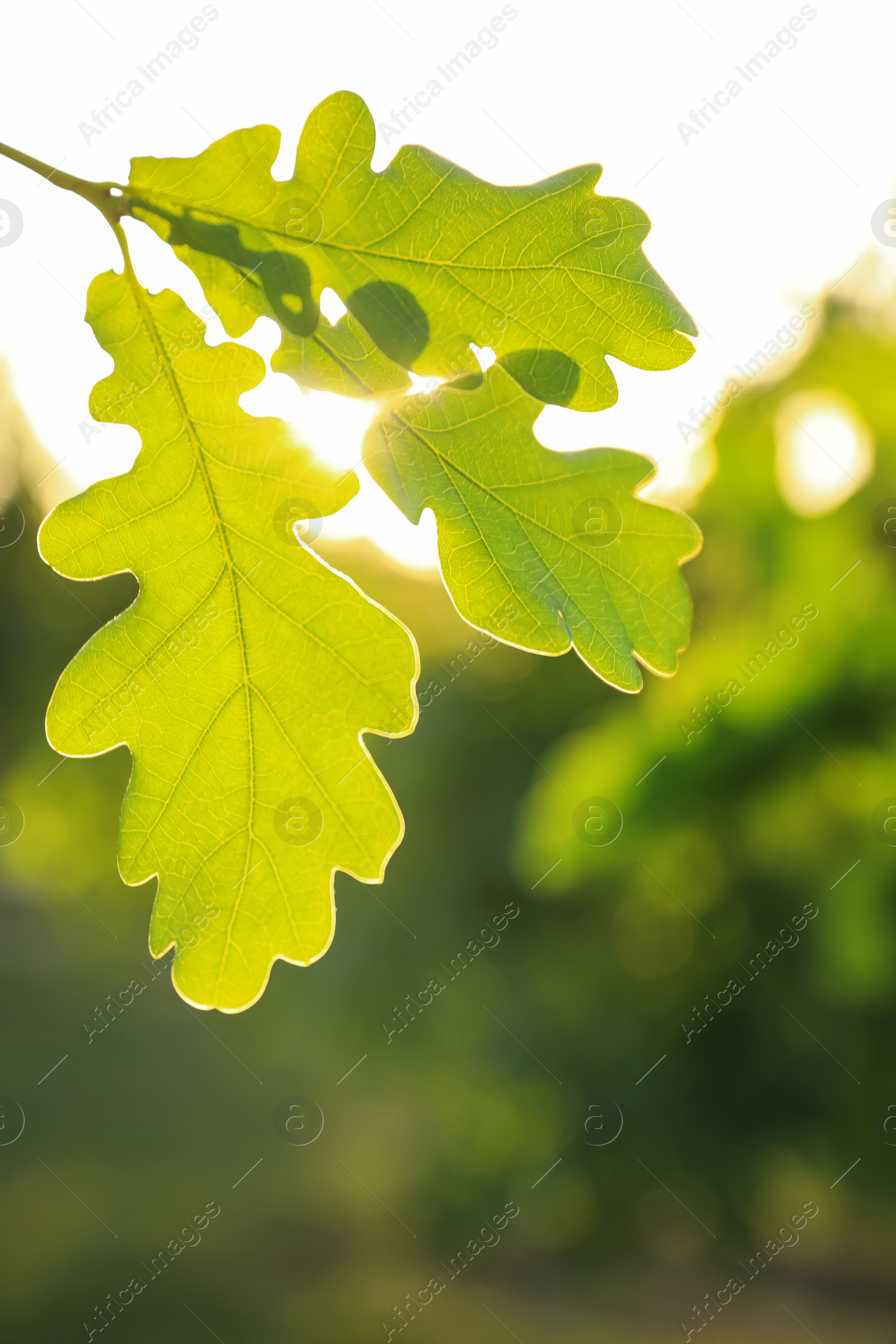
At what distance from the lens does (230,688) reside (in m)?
1.22

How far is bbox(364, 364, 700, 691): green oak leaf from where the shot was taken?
3.68ft

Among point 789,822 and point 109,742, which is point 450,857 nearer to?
point 789,822

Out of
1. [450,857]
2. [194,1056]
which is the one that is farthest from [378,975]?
[194,1056]

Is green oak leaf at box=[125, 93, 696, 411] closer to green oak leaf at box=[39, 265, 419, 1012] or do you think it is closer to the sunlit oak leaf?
the sunlit oak leaf

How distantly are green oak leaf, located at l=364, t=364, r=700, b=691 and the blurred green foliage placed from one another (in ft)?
17.3

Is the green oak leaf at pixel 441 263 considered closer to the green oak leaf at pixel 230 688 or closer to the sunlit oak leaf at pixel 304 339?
the sunlit oak leaf at pixel 304 339

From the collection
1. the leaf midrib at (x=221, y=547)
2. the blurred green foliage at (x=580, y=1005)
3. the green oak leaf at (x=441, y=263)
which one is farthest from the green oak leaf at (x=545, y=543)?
the blurred green foliage at (x=580, y=1005)

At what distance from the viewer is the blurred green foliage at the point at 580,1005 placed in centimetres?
747

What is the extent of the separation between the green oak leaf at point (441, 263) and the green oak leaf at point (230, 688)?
0.12m

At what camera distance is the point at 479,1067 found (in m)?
11.2

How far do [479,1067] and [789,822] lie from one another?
500 centimetres

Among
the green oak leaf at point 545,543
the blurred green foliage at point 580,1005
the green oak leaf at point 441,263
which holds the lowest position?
the blurred green foliage at point 580,1005

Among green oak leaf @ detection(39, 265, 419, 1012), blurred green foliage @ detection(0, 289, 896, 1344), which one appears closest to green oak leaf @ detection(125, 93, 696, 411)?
green oak leaf @ detection(39, 265, 419, 1012)

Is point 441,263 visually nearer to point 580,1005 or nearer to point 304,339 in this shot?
point 304,339
